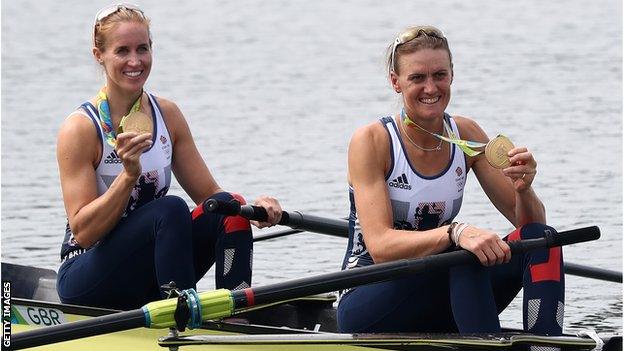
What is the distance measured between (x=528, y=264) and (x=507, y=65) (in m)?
13.2

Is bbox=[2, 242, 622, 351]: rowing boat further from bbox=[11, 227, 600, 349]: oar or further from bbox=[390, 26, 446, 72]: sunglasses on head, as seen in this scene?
bbox=[390, 26, 446, 72]: sunglasses on head

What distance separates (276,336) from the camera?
5.93 metres

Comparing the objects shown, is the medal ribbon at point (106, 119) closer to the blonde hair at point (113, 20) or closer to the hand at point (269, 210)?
the blonde hair at point (113, 20)

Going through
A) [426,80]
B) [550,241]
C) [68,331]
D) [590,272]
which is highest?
[426,80]

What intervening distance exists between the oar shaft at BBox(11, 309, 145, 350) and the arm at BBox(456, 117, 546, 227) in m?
1.49

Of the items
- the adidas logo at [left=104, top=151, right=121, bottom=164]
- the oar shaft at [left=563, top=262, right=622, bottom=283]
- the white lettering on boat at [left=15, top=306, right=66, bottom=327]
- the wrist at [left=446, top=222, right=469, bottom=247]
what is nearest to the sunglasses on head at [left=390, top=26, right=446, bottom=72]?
the wrist at [left=446, top=222, right=469, bottom=247]

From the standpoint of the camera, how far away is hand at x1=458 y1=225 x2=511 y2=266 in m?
5.84

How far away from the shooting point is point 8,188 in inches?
498

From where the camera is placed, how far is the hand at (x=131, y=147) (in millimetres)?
6301

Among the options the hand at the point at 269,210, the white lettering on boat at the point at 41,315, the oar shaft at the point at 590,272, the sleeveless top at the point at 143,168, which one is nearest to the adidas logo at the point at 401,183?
the hand at the point at 269,210

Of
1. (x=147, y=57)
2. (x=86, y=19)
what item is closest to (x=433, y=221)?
(x=147, y=57)

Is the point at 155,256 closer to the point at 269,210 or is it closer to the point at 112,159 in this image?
the point at 112,159

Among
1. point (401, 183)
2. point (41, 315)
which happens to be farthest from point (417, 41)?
point (41, 315)

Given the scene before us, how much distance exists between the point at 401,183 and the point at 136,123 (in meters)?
1.12
